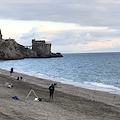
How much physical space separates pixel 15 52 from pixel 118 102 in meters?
103

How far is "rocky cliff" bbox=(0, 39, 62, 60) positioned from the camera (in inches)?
4132

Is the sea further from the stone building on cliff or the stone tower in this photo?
the stone tower

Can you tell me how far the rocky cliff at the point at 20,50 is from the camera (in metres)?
105

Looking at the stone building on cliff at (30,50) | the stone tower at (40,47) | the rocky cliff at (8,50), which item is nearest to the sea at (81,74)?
the rocky cliff at (8,50)

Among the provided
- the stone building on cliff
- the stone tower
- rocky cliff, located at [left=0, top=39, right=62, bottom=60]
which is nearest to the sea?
rocky cliff, located at [left=0, top=39, right=62, bottom=60]

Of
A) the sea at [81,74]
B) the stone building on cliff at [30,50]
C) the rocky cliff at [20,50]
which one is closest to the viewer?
the sea at [81,74]

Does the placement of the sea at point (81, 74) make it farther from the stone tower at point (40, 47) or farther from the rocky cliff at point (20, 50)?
the stone tower at point (40, 47)

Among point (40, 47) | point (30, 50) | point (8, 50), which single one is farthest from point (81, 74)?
point (40, 47)

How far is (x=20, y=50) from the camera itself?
13138 centimetres

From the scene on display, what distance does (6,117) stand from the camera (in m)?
10.2

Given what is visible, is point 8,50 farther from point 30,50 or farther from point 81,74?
point 81,74

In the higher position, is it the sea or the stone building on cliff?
the stone building on cliff

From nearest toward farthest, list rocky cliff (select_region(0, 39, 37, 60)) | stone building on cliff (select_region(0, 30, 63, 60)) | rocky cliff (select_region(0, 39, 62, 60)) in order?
1. rocky cliff (select_region(0, 39, 37, 60))
2. rocky cliff (select_region(0, 39, 62, 60))
3. stone building on cliff (select_region(0, 30, 63, 60))

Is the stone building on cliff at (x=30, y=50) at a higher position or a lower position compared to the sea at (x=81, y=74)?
higher
